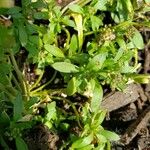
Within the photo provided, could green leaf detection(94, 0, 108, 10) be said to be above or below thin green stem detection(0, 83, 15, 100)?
above

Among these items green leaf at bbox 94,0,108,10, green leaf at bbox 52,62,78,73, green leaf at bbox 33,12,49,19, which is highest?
green leaf at bbox 94,0,108,10

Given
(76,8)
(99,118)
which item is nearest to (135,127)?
(99,118)

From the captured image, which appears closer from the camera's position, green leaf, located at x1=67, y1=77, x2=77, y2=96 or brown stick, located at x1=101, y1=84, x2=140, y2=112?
green leaf, located at x1=67, y1=77, x2=77, y2=96

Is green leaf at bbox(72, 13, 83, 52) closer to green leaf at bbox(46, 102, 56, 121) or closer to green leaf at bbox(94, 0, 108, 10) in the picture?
green leaf at bbox(94, 0, 108, 10)

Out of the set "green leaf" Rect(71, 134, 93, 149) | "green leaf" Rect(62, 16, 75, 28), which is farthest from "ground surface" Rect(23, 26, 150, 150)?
"green leaf" Rect(62, 16, 75, 28)

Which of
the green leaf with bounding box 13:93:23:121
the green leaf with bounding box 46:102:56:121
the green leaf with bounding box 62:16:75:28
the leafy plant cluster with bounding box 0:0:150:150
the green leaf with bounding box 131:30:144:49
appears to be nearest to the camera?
the green leaf with bounding box 13:93:23:121

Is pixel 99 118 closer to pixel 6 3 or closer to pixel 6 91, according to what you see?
pixel 6 91

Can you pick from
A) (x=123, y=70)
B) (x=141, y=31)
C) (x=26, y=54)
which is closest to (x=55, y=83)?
(x=26, y=54)

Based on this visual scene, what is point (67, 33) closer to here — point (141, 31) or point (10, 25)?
point (10, 25)
